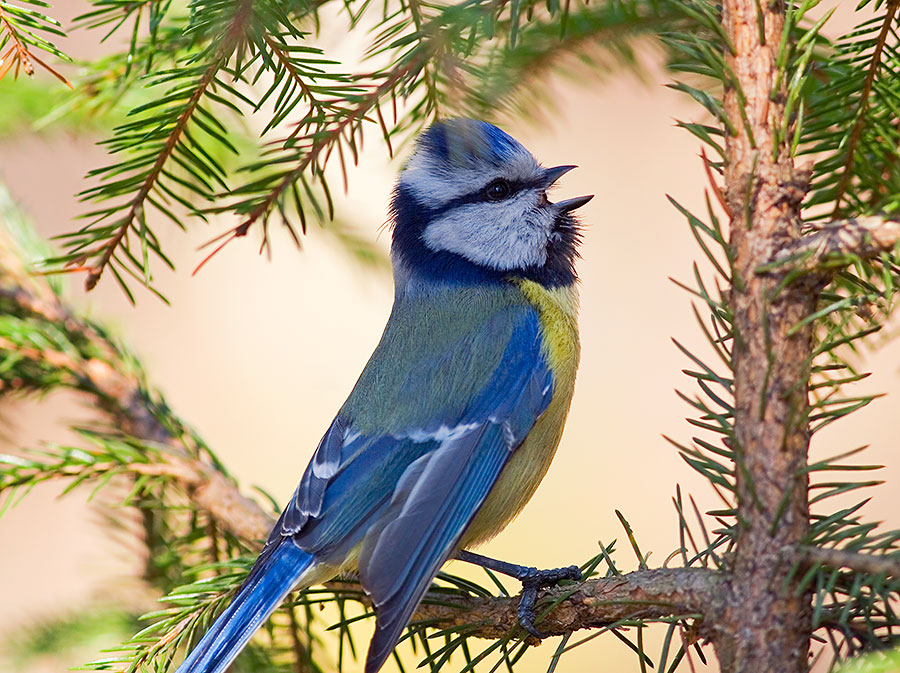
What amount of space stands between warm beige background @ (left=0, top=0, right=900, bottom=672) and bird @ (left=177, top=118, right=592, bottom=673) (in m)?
1.45

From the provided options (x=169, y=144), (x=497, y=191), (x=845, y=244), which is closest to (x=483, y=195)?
(x=497, y=191)

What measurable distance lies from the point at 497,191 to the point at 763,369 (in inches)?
43.4

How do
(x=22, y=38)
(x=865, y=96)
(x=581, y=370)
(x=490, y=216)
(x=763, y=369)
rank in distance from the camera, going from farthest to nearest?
(x=581, y=370) < (x=490, y=216) < (x=865, y=96) < (x=22, y=38) < (x=763, y=369)

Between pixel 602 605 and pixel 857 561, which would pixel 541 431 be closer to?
pixel 602 605

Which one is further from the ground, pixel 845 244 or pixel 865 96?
pixel 865 96

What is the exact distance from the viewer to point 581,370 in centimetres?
418

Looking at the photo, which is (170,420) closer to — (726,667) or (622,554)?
(726,667)

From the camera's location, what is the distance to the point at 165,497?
170 cm

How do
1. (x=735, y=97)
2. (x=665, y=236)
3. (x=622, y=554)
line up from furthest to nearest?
1. (x=665, y=236)
2. (x=622, y=554)
3. (x=735, y=97)

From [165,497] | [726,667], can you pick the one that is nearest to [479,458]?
[165,497]

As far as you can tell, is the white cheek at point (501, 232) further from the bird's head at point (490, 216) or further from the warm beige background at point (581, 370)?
the warm beige background at point (581, 370)

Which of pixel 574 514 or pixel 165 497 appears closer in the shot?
pixel 165 497

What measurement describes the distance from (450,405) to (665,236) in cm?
278

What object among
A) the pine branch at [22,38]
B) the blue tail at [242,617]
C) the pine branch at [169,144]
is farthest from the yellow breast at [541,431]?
the pine branch at [22,38]
